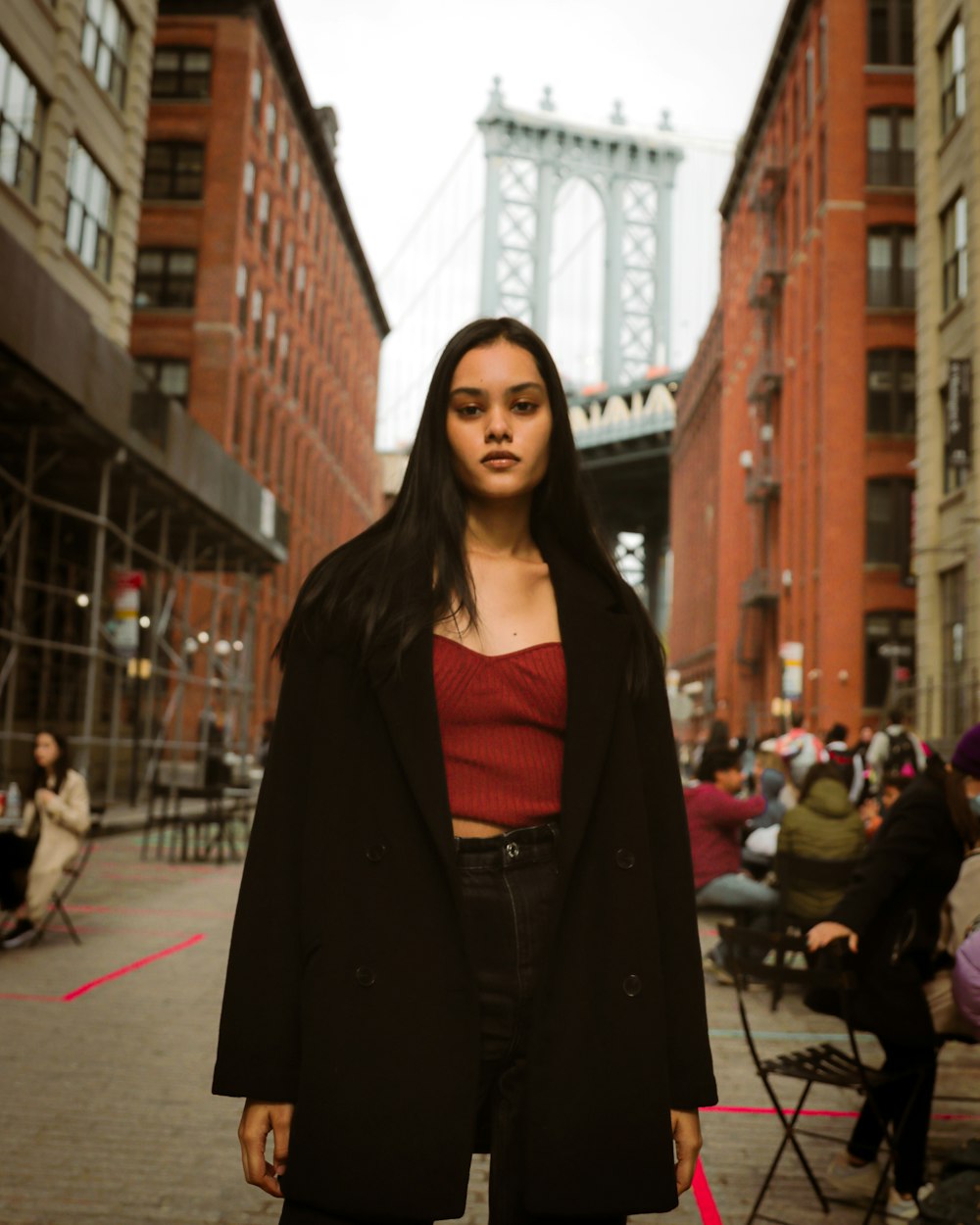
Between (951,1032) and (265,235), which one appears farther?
(265,235)

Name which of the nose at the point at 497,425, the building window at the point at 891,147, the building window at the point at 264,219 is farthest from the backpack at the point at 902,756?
the building window at the point at 264,219

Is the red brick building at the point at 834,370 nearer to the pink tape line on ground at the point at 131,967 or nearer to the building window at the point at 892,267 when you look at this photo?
the building window at the point at 892,267

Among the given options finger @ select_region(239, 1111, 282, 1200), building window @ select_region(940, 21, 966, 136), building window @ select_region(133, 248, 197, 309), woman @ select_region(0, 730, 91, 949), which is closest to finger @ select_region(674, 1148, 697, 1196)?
finger @ select_region(239, 1111, 282, 1200)

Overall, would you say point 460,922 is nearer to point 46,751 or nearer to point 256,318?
point 46,751

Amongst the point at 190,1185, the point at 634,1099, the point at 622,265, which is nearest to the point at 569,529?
the point at 634,1099

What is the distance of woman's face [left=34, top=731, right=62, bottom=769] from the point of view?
10.6 meters

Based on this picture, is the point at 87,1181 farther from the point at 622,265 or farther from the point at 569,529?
the point at 622,265

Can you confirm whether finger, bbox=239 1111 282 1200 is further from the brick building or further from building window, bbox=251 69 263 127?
building window, bbox=251 69 263 127

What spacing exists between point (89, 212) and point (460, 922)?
882 inches

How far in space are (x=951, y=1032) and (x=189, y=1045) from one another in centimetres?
376

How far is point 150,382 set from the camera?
22.0 meters

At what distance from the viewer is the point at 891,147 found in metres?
37.0

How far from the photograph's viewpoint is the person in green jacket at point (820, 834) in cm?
881

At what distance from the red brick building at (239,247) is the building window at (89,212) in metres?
11.2
